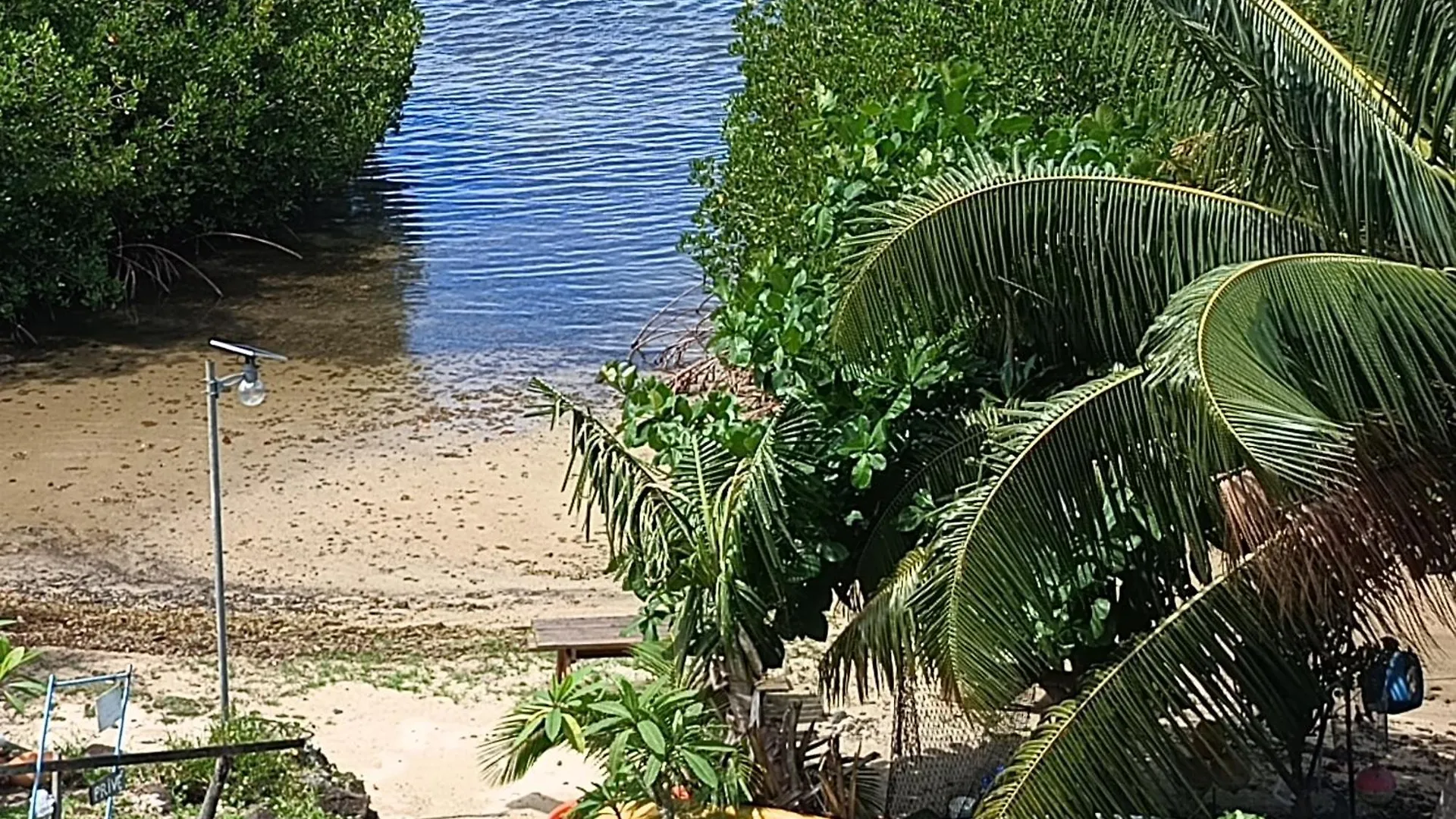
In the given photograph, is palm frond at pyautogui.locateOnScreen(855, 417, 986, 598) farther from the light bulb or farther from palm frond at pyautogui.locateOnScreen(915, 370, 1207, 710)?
the light bulb

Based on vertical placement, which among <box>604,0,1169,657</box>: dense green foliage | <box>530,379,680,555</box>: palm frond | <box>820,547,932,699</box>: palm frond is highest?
<box>604,0,1169,657</box>: dense green foliage

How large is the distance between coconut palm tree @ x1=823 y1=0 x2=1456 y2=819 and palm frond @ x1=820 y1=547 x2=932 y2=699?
0.02 meters

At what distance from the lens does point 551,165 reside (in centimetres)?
2884

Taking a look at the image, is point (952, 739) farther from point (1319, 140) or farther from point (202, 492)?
point (202, 492)

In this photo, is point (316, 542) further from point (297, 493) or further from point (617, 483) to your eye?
point (617, 483)

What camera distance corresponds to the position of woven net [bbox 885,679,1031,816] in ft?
27.5

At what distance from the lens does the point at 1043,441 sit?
632 cm

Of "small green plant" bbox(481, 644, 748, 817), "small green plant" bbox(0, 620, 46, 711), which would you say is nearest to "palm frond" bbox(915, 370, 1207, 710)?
"small green plant" bbox(481, 644, 748, 817)

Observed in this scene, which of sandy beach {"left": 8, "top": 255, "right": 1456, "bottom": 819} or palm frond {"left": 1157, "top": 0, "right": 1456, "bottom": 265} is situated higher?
palm frond {"left": 1157, "top": 0, "right": 1456, "bottom": 265}

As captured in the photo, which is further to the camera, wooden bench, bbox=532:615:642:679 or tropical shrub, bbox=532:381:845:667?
wooden bench, bbox=532:615:642:679

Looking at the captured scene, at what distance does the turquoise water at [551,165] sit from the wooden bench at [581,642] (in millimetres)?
10908

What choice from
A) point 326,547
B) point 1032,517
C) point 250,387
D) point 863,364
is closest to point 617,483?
point 863,364

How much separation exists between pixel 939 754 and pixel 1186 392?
13.6ft

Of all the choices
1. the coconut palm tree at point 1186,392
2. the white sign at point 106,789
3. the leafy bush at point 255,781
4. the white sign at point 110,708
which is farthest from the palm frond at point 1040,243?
the leafy bush at point 255,781
